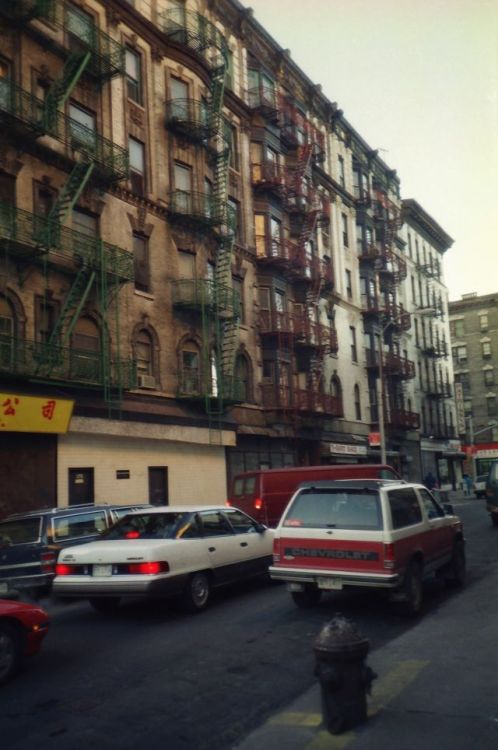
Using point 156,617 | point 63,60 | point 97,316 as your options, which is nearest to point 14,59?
point 63,60

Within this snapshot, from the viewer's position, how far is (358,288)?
149 feet

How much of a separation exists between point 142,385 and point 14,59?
11.0m

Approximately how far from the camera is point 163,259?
2664 cm

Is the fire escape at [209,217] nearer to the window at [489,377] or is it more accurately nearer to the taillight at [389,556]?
the taillight at [389,556]

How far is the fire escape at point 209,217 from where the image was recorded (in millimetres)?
27297

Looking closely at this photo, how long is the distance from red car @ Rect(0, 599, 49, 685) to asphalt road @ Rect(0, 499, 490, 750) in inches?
7.7

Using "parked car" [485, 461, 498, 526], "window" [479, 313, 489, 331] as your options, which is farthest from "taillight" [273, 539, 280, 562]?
"window" [479, 313, 489, 331]

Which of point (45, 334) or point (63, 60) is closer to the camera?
point (45, 334)

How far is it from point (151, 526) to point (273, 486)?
9.66 m

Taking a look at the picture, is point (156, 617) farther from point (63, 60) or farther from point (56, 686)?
point (63, 60)

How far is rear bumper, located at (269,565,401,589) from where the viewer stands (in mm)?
9156

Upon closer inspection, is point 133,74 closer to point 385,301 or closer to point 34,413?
point 34,413

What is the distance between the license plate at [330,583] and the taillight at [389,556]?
73cm

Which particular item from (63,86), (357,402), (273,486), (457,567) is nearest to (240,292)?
(63,86)
